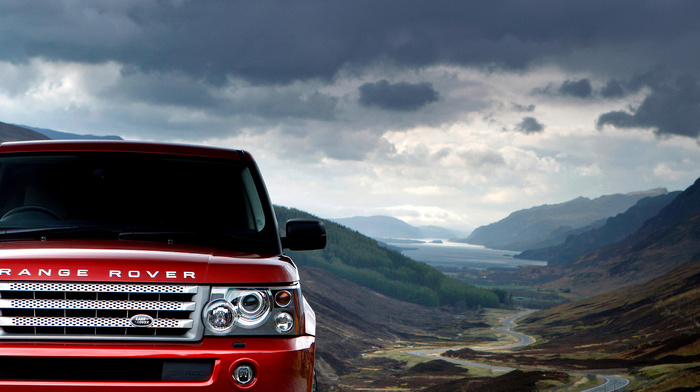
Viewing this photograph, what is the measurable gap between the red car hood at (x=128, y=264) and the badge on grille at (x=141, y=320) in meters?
0.24

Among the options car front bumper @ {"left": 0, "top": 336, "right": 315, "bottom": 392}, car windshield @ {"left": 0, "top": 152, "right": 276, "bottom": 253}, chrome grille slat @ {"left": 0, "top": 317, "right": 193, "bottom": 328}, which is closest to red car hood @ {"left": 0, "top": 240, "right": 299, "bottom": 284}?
chrome grille slat @ {"left": 0, "top": 317, "right": 193, "bottom": 328}

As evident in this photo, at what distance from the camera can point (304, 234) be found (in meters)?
6.26

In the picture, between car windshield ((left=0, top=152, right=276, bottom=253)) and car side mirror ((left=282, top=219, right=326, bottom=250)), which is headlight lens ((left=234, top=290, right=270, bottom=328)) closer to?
car windshield ((left=0, top=152, right=276, bottom=253))

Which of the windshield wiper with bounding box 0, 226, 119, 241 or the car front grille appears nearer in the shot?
the car front grille

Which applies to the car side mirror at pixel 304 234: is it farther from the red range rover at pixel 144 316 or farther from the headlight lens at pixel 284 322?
the headlight lens at pixel 284 322

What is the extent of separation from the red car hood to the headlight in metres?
0.09

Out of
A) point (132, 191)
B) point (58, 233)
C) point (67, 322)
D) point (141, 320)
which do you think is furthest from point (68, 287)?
point (132, 191)

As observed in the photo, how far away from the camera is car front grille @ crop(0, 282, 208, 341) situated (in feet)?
13.7

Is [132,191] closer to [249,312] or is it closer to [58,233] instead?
[58,233]

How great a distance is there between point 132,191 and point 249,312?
2.51 m

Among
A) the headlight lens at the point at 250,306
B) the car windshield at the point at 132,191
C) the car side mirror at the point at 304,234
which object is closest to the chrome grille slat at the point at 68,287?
the headlight lens at the point at 250,306

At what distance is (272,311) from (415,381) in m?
140

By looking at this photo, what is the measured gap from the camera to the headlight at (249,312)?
14.4 feet

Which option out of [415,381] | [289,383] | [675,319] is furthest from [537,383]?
[289,383]
